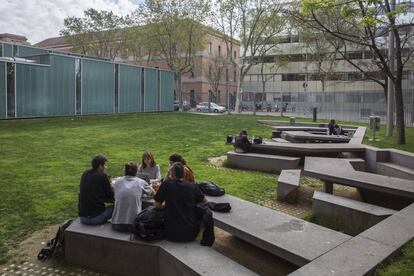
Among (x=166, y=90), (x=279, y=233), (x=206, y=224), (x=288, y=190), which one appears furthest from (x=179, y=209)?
(x=166, y=90)

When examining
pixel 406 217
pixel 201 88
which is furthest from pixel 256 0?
pixel 406 217

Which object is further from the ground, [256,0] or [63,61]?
[256,0]

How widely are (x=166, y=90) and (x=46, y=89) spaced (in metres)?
13.3

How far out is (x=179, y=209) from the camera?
5.15m

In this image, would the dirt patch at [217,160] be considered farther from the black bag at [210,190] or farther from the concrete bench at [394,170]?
→ the black bag at [210,190]

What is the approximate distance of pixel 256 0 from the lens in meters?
36.9

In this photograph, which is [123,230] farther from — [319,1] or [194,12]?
[194,12]

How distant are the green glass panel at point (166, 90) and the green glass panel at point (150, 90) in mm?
953

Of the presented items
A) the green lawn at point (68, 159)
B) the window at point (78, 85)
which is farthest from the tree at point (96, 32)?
the green lawn at point (68, 159)

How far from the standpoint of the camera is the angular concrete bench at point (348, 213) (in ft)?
20.6

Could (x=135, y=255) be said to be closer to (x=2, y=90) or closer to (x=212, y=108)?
(x=2, y=90)

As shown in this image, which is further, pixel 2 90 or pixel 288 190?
pixel 2 90

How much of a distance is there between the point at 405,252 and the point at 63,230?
4441 mm

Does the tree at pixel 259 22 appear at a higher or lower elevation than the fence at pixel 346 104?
higher
